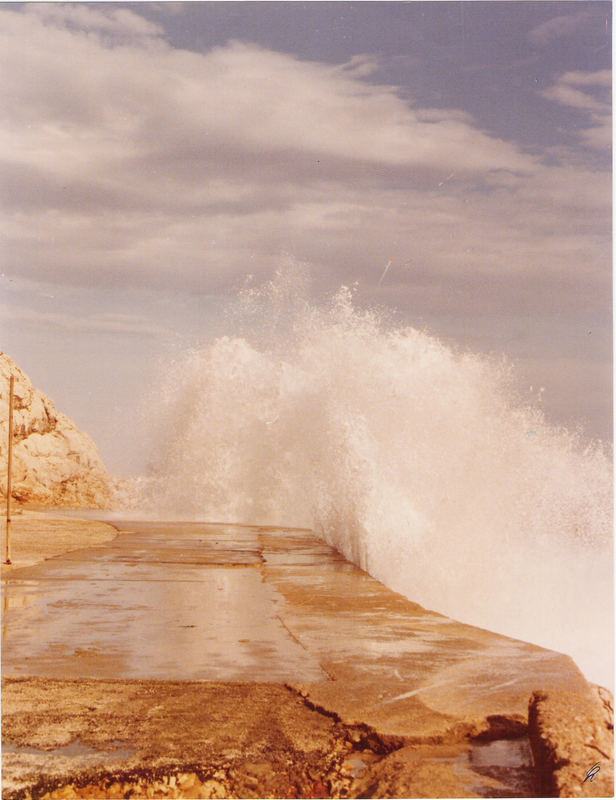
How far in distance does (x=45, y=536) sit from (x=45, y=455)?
28.4 feet

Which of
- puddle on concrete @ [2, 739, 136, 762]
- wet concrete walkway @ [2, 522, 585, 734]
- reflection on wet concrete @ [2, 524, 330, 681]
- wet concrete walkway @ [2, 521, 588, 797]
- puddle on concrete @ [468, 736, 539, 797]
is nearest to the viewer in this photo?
puddle on concrete @ [468, 736, 539, 797]

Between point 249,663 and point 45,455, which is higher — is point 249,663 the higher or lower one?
the lower one

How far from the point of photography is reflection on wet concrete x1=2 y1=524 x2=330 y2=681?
192 inches

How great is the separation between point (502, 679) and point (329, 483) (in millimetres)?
9196

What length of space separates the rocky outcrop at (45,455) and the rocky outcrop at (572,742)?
1640 centimetres

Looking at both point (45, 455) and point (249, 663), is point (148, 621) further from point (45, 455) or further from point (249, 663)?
point (45, 455)

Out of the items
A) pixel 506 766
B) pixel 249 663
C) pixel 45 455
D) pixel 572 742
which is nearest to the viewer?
pixel 572 742

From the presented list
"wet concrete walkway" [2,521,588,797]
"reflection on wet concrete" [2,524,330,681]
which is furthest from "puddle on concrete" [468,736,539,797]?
"reflection on wet concrete" [2,524,330,681]

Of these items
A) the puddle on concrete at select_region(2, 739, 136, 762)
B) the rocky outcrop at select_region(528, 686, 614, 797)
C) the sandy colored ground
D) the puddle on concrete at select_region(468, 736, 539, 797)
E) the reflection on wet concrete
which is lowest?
the sandy colored ground

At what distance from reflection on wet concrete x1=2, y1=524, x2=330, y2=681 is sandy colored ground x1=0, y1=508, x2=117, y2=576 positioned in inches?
12.4

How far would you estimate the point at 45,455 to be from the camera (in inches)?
790
